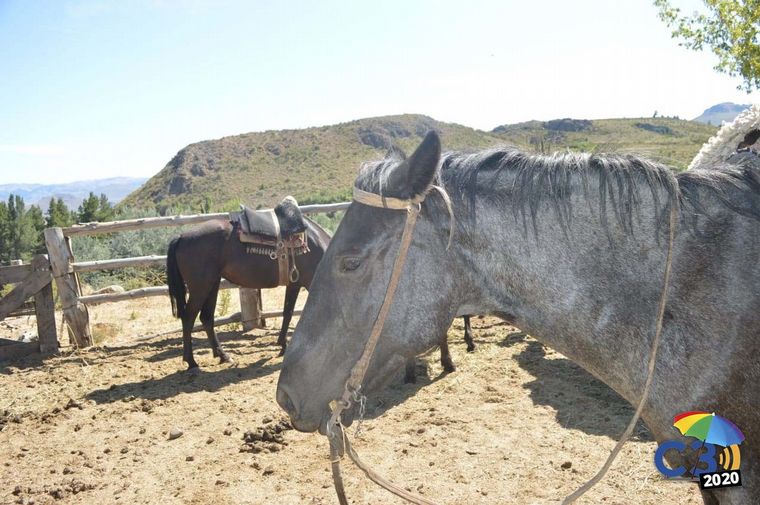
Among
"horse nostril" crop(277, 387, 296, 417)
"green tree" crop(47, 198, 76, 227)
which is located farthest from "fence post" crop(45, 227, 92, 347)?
"green tree" crop(47, 198, 76, 227)

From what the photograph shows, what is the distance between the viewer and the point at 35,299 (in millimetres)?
7227

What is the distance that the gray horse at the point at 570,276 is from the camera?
148 centimetres

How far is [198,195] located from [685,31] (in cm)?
4604

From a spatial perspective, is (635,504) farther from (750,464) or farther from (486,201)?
(486,201)

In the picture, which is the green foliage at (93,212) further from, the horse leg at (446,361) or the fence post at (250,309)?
the horse leg at (446,361)

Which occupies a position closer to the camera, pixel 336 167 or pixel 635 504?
pixel 635 504

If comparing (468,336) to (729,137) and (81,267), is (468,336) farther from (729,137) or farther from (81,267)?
(81,267)

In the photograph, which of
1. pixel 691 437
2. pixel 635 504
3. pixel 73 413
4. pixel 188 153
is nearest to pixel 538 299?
pixel 691 437

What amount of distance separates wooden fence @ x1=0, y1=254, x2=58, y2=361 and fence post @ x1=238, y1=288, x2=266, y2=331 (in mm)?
2706

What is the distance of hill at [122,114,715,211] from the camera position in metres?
Answer: 47.1

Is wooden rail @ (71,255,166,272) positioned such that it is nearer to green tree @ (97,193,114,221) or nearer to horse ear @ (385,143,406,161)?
horse ear @ (385,143,406,161)

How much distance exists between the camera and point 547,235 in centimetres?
163

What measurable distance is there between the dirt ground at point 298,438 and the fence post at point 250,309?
5.90 feet

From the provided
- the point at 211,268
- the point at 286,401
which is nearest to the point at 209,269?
the point at 211,268
